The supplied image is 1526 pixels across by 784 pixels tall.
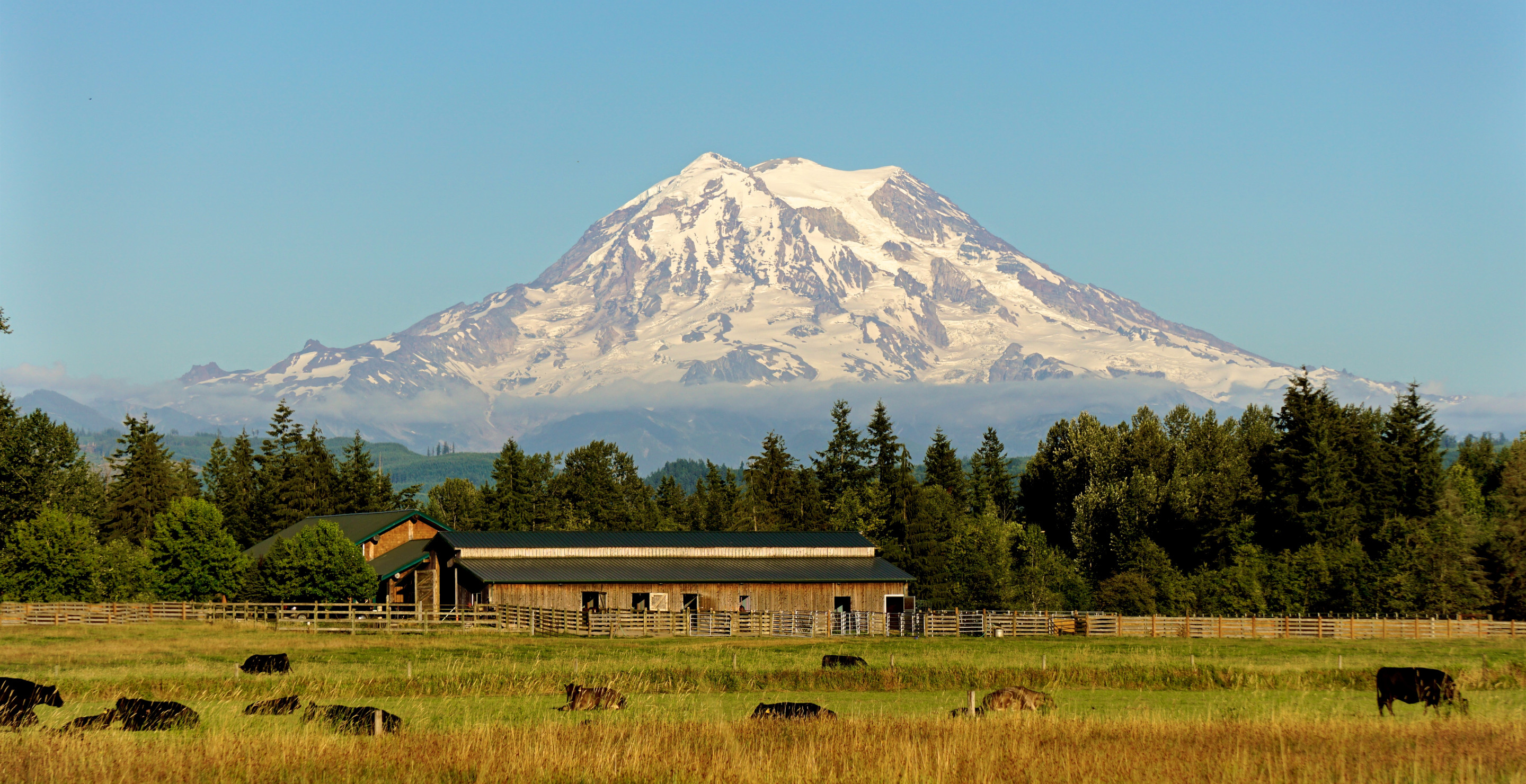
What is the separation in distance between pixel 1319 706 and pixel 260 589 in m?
59.0

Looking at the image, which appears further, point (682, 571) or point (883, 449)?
point (883, 449)

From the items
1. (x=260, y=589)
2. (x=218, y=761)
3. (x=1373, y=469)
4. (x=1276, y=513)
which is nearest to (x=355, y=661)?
(x=218, y=761)

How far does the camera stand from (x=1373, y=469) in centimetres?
8631

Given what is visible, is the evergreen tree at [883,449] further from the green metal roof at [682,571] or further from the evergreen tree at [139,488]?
the evergreen tree at [139,488]

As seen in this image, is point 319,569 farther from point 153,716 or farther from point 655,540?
point 153,716

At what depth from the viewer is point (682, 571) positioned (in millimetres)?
70000

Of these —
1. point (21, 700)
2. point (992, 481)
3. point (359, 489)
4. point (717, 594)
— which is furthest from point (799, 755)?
point (992, 481)

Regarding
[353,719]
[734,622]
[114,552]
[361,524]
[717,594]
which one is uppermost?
[361,524]

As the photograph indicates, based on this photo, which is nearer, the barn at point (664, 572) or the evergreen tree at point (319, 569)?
the barn at point (664, 572)

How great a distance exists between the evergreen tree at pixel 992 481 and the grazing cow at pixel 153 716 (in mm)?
108341

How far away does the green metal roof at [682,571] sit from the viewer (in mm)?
67688

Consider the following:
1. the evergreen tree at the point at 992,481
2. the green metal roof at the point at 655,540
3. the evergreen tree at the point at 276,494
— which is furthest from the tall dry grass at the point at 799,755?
the evergreen tree at the point at 992,481

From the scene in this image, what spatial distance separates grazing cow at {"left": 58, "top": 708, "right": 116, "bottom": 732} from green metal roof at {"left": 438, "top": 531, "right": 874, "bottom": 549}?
4652 centimetres

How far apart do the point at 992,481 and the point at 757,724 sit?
125m
